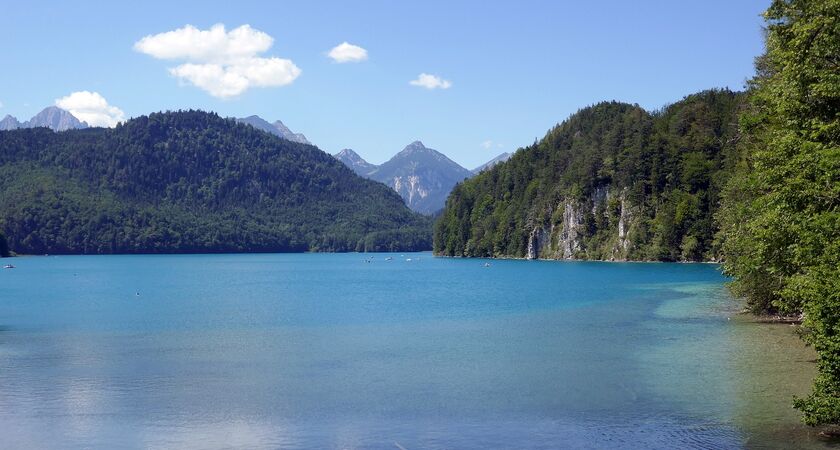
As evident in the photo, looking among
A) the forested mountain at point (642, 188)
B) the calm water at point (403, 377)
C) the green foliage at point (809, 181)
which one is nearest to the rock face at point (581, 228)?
the forested mountain at point (642, 188)

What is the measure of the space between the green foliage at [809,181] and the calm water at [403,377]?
3.09 m

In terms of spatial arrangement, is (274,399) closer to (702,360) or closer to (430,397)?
(430,397)

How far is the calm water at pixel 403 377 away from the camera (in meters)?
25.3

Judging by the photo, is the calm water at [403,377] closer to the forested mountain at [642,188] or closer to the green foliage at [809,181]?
the green foliage at [809,181]

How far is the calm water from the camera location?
995 inches

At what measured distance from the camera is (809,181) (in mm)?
25250

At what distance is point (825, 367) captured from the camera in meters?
21.5

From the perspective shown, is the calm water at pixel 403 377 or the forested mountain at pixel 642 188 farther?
the forested mountain at pixel 642 188

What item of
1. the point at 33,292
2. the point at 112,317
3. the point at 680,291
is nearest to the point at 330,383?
the point at 112,317

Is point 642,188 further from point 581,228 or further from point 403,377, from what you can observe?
point 403,377

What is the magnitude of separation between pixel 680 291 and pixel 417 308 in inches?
1143

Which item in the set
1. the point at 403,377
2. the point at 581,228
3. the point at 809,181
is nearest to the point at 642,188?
the point at 581,228

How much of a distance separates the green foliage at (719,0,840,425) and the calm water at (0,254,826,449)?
309 cm

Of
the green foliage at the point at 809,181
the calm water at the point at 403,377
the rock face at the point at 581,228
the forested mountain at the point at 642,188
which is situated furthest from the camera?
the rock face at the point at 581,228
